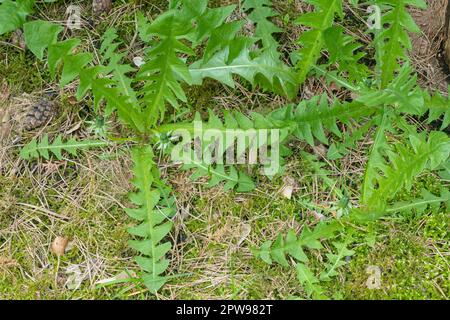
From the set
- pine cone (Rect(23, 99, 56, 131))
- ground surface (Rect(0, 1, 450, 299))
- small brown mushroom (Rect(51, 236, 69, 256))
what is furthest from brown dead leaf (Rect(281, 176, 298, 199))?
pine cone (Rect(23, 99, 56, 131))

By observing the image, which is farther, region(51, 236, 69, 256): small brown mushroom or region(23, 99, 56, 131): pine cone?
region(23, 99, 56, 131): pine cone

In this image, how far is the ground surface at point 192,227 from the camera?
8.02 feet

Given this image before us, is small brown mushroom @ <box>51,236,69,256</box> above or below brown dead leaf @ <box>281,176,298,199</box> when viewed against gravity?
below

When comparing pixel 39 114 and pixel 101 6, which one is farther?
pixel 101 6

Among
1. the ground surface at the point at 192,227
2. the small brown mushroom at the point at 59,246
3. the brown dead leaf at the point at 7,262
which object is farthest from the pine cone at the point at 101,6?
the brown dead leaf at the point at 7,262

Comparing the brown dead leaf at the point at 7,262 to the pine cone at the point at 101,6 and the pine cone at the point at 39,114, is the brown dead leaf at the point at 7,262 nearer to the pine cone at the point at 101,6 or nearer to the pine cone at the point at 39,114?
the pine cone at the point at 39,114

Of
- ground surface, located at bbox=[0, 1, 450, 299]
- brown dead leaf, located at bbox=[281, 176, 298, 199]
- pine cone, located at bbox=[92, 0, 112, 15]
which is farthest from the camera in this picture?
pine cone, located at bbox=[92, 0, 112, 15]

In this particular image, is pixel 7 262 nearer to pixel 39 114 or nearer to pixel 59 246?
pixel 59 246

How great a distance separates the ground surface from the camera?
2443mm

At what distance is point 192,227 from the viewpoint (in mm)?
2533

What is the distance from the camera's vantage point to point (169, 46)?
2129 millimetres

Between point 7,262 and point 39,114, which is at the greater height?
point 39,114

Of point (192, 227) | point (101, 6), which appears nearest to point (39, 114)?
point (101, 6)

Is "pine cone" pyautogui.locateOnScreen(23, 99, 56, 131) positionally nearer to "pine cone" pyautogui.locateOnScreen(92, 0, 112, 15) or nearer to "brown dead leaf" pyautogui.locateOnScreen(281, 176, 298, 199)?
"pine cone" pyautogui.locateOnScreen(92, 0, 112, 15)
